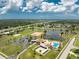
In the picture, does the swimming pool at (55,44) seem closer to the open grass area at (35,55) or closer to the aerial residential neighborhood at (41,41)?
the aerial residential neighborhood at (41,41)

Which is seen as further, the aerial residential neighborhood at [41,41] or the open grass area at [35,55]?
the aerial residential neighborhood at [41,41]

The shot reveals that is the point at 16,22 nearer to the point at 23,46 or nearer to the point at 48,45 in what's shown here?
the point at 23,46

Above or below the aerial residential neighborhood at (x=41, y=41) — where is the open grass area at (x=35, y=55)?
below

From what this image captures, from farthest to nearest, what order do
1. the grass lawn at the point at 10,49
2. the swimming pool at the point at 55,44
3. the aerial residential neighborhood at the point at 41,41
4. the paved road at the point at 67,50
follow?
the swimming pool at the point at 55,44
the grass lawn at the point at 10,49
the aerial residential neighborhood at the point at 41,41
the paved road at the point at 67,50

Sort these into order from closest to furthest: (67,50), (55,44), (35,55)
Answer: (35,55), (67,50), (55,44)

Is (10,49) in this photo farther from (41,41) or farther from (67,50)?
(67,50)

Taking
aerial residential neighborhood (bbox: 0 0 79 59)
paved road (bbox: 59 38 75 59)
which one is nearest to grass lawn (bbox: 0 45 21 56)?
aerial residential neighborhood (bbox: 0 0 79 59)

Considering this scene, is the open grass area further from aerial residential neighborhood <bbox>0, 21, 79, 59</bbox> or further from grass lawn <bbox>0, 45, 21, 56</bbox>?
grass lawn <bbox>0, 45, 21, 56</bbox>

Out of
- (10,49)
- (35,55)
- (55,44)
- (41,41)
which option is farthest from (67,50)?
(10,49)

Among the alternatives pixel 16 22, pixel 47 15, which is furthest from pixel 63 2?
pixel 16 22

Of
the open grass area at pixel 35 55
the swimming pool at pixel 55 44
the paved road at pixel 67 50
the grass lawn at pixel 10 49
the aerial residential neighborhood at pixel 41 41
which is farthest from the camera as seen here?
the swimming pool at pixel 55 44

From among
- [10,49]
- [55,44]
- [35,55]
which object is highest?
[55,44]

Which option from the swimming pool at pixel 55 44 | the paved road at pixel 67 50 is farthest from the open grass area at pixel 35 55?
the swimming pool at pixel 55 44
